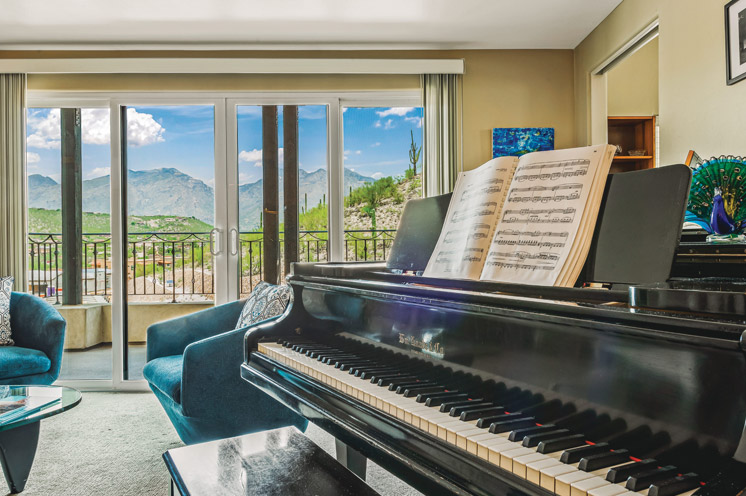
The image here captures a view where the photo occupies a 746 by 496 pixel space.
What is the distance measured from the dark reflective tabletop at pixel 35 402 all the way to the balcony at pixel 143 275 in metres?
1.72

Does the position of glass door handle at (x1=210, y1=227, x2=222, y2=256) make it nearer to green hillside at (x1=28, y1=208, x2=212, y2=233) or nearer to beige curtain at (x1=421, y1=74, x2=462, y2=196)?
green hillside at (x1=28, y1=208, x2=212, y2=233)

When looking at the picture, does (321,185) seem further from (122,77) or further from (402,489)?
(402,489)

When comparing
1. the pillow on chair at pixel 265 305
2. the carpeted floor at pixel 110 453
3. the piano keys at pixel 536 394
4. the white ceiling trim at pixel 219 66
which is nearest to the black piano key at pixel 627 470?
the piano keys at pixel 536 394

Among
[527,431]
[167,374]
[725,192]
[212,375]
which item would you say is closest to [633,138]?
[725,192]

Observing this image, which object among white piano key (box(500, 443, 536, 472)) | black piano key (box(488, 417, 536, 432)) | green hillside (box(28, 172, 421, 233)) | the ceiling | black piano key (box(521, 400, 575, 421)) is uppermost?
the ceiling

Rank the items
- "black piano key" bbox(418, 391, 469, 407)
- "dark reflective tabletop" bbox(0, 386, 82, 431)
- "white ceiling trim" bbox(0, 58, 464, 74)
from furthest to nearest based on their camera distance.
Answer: "white ceiling trim" bbox(0, 58, 464, 74)
"dark reflective tabletop" bbox(0, 386, 82, 431)
"black piano key" bbox(418, 391, 469, 407)

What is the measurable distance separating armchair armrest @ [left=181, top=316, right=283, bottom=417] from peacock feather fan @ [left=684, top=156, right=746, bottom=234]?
1726 millimetres

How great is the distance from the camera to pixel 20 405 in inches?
95.2

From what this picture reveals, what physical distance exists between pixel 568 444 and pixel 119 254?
160 inches

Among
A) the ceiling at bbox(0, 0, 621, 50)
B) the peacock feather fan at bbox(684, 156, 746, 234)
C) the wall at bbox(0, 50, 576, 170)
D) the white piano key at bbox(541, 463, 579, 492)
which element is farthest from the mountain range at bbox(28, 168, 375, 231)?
the white piano key at bbox(541, 463, 579, 492)

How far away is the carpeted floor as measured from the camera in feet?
7.86

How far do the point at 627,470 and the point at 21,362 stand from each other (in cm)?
348

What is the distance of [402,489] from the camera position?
7.81ft

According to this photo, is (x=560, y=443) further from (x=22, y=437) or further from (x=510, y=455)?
(x=22, y=437)
